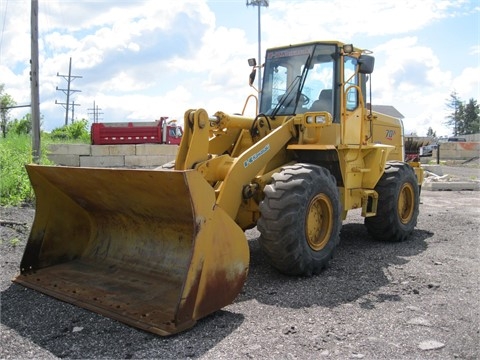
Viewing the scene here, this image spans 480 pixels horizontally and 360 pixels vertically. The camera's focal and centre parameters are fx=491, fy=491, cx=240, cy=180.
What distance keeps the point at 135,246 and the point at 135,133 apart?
17.2m

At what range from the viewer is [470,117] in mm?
75688

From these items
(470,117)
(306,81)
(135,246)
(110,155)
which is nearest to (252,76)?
(306,81)

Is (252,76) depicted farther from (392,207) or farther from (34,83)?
(34,83)

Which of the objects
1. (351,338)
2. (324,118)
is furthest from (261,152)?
(351,338)

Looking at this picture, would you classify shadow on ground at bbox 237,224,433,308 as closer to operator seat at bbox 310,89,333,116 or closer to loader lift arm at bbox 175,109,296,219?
loader lift arm at bbox 175,109,296,219

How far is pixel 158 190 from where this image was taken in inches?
169

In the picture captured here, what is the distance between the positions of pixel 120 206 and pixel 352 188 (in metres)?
3.12

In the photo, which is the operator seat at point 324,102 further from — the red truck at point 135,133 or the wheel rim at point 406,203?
the red truck at point 135,133

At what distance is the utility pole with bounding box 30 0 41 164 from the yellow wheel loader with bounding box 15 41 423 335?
7320 millimetres

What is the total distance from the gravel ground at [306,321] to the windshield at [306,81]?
2.01m

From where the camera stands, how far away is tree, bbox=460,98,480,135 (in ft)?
241

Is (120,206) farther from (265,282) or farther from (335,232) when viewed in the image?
(335,232)

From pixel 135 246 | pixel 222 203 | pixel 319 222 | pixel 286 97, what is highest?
pixel 286 97

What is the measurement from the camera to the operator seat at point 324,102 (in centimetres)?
630
